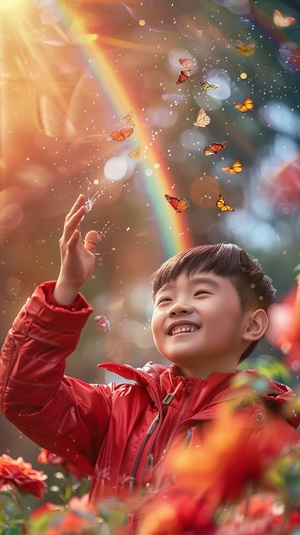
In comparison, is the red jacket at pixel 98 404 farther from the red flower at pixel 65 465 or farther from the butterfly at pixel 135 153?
the butterfly at pixel 135 153

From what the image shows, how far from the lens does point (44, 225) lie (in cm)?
378

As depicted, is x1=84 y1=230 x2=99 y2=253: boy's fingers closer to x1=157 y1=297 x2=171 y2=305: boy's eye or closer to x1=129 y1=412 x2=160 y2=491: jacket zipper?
x1=157 y1=297 x2=171 y2=305: boy's eye

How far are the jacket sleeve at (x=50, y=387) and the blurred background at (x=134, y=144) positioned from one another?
1.91 metres

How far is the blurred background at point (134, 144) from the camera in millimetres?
3451

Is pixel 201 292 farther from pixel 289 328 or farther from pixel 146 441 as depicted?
pixel 289 328

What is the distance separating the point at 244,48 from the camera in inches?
130

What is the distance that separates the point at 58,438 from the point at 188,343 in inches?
12.2

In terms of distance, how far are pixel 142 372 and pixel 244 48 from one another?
2264 mm

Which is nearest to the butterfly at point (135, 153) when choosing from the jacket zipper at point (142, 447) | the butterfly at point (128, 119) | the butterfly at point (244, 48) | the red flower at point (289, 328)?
the butterfly at point (128, 119)

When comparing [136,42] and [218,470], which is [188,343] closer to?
[218,470]

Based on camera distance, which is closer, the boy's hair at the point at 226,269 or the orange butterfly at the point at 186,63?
the boy's hair at the point at 226,269

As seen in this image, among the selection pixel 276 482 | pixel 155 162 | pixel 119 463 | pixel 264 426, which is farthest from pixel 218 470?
pixel 155 162

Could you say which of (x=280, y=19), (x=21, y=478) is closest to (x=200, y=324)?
(x=21, y=478)

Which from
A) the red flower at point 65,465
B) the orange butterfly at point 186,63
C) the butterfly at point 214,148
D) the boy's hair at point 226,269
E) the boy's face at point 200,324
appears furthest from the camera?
the orange butterfly at point 186,63
